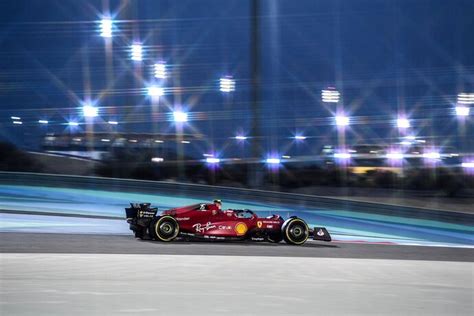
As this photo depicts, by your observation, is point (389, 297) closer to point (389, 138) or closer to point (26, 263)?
point (26, 263)

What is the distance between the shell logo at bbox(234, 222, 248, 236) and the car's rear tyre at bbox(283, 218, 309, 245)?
34.3 inches

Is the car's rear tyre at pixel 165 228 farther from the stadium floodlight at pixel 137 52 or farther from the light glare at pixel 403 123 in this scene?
the light glare at pixel 403 123

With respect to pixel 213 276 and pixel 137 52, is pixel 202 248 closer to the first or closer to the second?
pixel 213 276

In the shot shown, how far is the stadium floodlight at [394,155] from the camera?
18934mm

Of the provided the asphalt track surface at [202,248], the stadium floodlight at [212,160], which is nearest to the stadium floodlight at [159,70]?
the stadium floodlight at [212,160]

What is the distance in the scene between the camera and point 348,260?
975 cm

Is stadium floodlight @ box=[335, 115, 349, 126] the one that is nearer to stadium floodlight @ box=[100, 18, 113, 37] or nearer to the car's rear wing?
stadium floodlight @ box=[100, 18, 113, 37]

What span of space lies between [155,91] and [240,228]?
8471 millimetres

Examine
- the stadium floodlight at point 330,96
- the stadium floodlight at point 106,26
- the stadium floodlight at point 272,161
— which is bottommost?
the stadium floodlight at point 272,161

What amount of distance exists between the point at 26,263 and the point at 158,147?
38.7ft

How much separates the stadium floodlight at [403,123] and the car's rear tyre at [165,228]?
10.8 meters

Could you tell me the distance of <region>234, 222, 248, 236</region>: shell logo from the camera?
1207 centimetres

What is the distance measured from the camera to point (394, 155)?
19.1 m

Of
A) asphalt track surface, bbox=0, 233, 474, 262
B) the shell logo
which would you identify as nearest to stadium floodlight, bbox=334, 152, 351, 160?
asphalt track surface, bbox=0, 233, 474, 262
